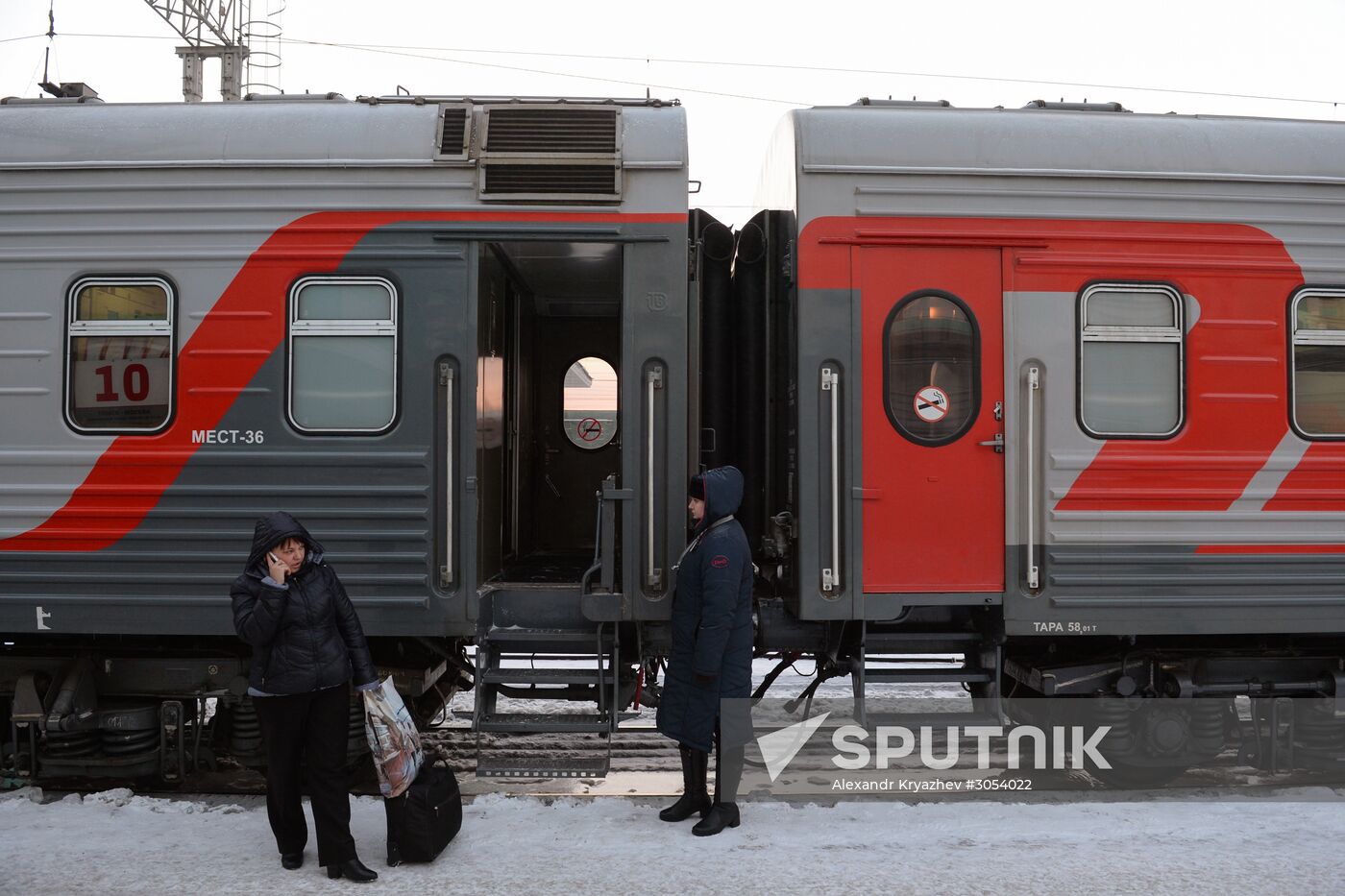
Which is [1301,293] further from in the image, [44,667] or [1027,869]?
[44,667]

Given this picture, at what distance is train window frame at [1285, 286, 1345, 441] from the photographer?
18.9ft

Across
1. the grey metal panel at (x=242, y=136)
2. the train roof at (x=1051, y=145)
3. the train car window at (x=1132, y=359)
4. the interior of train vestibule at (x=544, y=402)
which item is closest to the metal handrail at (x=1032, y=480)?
the train car window at (x=1132, y=359)

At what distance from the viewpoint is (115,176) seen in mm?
5703

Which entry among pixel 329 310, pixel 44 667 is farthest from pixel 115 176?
pixel 44 667

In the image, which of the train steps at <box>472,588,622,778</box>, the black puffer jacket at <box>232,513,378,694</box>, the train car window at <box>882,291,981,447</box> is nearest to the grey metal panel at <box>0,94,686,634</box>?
the train steps at <box>472,588,622,778</box>

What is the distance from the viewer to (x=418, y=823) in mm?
4762

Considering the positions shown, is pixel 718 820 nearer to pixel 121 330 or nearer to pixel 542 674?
pixel 542 674

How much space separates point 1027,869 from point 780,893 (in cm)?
123

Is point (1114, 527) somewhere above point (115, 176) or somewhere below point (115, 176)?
below

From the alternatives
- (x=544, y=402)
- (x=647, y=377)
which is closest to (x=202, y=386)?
(x=647, y=377)

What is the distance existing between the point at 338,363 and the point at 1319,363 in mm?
5632

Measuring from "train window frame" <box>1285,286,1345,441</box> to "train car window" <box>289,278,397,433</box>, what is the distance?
16.8 ft

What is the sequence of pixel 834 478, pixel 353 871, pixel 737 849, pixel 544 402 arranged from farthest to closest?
1. pixel 544 402
2. pixel 834 478
3. pixel 737 849
4. pixel 353 871

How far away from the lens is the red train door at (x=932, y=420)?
5.61 meters
